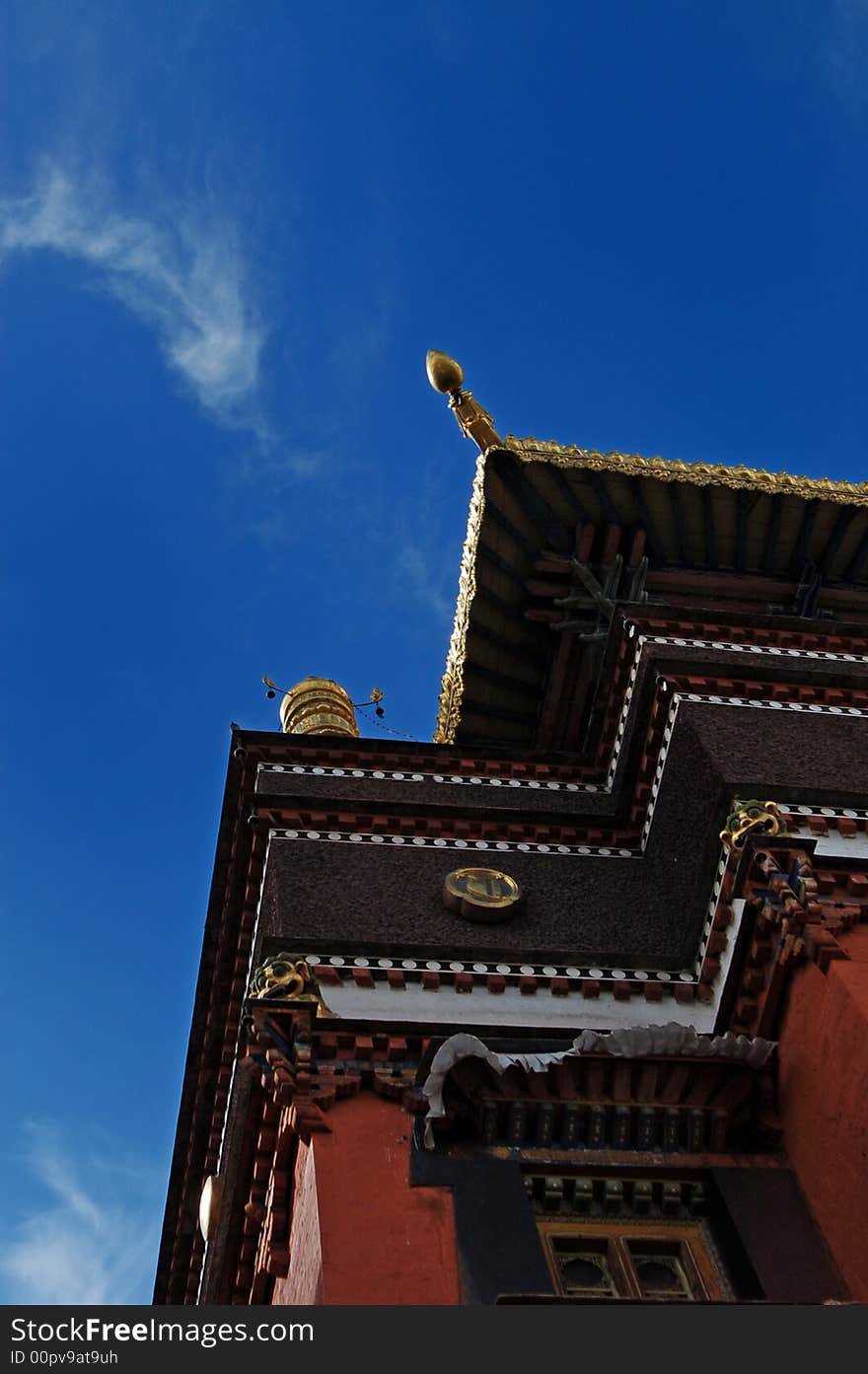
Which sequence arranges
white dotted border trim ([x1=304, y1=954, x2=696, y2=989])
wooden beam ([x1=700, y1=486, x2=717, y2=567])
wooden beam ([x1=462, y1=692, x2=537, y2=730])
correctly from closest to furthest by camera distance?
white dotted border trim ([x1=304, y1=954, x2=696, y2=989]), wooden beam ([x1=700, y1=486, x2=717, y2=567]), wooden beam ([x1=462, y1=692, x2=537, y2=730])

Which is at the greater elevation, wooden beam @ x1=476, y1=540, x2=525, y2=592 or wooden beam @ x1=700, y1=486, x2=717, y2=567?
wooden beam @ x1=700, y1=486, x2=717, y2=567

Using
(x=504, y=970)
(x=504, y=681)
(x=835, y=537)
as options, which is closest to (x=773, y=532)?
(x=835, y=537)

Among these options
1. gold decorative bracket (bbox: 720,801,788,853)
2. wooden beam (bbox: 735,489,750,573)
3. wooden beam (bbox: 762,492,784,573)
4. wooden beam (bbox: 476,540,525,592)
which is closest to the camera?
gold decorative bracket (bbox: 720,801,788,853)

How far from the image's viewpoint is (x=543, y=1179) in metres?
9.31

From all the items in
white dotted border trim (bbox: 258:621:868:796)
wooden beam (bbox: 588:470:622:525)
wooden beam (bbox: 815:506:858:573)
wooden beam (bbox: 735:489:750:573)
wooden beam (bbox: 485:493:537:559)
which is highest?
wooden beam (bbox: 815:506:858:573)

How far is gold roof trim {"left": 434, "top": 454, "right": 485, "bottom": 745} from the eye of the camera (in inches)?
668

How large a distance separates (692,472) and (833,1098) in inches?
367

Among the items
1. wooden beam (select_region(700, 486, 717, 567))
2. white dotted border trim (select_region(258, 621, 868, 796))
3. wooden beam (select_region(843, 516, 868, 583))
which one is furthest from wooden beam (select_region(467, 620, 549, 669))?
wooden beam (select_region(843, 516, 868, 583))

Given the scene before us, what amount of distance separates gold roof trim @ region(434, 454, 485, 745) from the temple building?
0.22 feet

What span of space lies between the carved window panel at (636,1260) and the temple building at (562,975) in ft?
0.06

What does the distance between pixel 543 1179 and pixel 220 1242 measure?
1.93 metres

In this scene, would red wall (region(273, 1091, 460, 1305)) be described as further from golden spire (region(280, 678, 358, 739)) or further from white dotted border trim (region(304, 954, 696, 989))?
golden spire (region(280, 678, 358, 739))

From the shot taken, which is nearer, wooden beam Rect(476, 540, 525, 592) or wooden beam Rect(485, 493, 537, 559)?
wooden beam Rect(485, 493, 537, 559)
